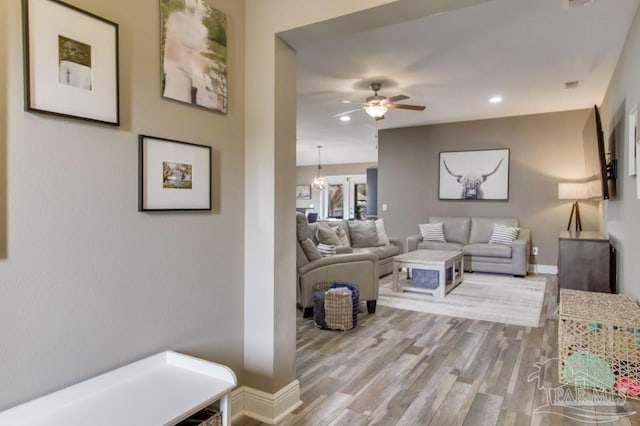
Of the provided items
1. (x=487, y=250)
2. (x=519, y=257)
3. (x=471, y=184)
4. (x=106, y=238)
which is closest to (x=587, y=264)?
(x=519, y=257)

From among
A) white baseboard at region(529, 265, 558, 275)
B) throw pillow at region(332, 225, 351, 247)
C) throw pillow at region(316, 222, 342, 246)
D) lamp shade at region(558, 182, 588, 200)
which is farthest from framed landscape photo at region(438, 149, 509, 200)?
throw pillow at region(316, 222, 342, 246)

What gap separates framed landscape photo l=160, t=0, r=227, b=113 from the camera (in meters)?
1.70

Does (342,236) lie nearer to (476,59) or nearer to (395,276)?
(395,276)

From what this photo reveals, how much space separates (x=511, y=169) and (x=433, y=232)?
5.71 ft

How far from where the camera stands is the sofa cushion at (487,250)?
6.00 metres

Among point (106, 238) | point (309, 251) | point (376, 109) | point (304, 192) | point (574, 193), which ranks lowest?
point (309, 251)

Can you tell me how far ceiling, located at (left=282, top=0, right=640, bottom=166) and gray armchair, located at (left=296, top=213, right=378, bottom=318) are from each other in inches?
71.0

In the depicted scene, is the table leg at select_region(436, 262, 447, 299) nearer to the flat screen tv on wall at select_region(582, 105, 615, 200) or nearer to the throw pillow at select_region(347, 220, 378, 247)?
the throw pillow at select_region(347, 220, 378, 247)

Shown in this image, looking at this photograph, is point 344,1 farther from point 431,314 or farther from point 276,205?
point 431,314

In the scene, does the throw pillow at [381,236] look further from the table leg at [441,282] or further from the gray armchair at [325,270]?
the gray armchair at [325,270]

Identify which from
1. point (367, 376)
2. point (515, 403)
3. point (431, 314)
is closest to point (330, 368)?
point (367, 376)

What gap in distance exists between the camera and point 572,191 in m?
5.83

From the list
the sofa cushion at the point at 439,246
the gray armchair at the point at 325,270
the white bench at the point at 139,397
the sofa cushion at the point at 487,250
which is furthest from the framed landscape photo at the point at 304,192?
the white bench at the point at 139,397

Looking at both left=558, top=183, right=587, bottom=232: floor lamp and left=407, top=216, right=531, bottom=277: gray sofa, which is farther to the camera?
left=407, top=216, right=531, bottom=277: gray sofa
